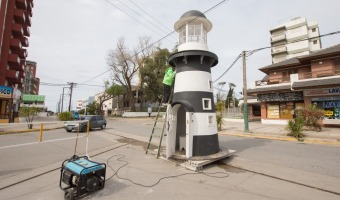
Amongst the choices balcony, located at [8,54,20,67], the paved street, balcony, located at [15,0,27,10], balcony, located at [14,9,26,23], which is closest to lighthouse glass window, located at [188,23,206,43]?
the paved street

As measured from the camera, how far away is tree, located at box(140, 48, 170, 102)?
44469mm

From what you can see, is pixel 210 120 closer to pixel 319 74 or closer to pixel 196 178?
pixel 196 178

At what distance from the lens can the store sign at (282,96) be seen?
20297 mm

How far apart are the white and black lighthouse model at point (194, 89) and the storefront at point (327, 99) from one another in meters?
16.6

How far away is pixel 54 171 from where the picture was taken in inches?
245

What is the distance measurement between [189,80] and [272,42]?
60.2 meters

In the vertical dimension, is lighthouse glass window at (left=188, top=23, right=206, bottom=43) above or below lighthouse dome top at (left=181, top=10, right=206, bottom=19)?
below

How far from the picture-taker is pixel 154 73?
A: 45.1 m

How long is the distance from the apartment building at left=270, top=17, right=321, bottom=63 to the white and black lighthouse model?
55177 millimetres

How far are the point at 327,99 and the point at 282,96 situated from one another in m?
4.14

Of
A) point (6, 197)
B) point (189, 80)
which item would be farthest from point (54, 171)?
point (189, 80)

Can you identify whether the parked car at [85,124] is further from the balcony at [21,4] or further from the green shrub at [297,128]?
the balcony at [21,4]

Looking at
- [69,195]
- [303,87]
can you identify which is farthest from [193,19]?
[303,87]

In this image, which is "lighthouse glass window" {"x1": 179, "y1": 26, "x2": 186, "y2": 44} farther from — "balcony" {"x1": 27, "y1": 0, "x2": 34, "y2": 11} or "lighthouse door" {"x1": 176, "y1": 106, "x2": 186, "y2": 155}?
"balcony" {"x1": 27, "y1": 0, "x2": 34, "y2": 11}
